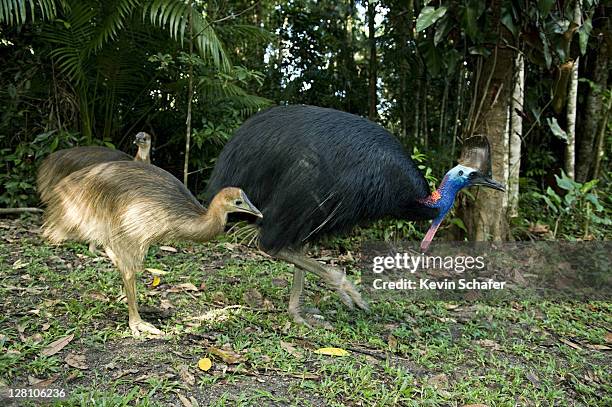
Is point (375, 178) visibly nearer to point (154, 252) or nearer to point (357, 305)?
point (357, 305)

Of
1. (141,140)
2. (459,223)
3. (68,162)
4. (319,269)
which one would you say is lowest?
(319,269)

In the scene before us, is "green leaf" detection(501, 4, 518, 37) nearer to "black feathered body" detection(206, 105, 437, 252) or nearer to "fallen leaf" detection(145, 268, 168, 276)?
"black feathered body" detection(206, 105, 437, 252)

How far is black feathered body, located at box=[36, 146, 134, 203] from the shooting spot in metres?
Result: 4.10

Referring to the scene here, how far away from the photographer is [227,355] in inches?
106

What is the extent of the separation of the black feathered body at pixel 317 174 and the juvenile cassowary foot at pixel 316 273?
0.15m

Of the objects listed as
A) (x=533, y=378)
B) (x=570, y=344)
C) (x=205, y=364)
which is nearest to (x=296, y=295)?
(x=205, y=364)

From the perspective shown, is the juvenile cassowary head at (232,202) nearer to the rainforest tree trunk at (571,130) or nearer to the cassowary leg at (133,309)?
the cassowary leg at (133,309)

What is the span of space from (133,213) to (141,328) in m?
0.59

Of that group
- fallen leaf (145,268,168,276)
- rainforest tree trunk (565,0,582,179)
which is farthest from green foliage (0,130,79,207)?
rainforest tree trunk (565,0,582,179)

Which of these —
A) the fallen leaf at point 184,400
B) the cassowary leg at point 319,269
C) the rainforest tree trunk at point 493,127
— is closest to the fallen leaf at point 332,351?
the cassowary leg at point 319,269

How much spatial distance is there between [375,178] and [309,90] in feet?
15.4

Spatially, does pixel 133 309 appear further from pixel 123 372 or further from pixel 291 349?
pixel 291 349

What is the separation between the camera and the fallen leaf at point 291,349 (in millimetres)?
2824

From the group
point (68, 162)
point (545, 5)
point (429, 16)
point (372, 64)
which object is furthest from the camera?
point (372, 64)
